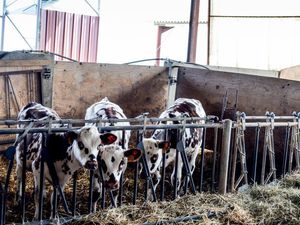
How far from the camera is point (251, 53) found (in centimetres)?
1030

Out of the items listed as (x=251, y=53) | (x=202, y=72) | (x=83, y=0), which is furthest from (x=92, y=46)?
(x=202, y=72)

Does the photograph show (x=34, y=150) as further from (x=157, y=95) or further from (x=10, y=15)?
(x=10, y=15)

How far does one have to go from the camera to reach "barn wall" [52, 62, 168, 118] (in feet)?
22.4

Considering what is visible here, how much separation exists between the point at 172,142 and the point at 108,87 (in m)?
2.33

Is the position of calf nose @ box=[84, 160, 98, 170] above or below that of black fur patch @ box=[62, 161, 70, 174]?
above

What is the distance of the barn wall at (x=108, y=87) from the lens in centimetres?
684

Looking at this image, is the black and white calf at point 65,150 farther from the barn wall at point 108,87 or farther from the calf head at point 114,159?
the barn wall at point 108,87

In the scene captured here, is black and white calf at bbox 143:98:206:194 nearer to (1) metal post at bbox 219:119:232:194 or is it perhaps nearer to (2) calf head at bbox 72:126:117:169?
(1) metal post at bbox 219:119:232:194

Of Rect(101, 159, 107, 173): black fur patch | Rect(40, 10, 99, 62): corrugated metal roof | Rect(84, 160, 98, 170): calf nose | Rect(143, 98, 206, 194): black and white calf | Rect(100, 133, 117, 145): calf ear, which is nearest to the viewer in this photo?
Rect(84, 160, 98, 170): calf nose

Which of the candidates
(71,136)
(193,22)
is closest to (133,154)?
(71,136)

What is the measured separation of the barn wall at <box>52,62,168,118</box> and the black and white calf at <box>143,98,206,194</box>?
109cm

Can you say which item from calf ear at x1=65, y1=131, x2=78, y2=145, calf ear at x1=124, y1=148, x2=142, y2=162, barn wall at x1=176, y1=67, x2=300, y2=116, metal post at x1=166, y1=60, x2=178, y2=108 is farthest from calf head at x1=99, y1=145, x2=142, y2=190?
metal post at x1=166, y1=60, x2=178, y2=108

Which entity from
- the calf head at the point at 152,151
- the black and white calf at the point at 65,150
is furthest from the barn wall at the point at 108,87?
the calf head at the point at 152,151

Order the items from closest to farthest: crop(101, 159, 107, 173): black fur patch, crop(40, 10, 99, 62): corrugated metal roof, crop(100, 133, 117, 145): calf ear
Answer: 1. crop(100, 133, 117, 145): calf ear
2. crop(101, 159, 107, 173): black fur patch
3. crop(40, 10, 99, 62): corrugated metal roof
